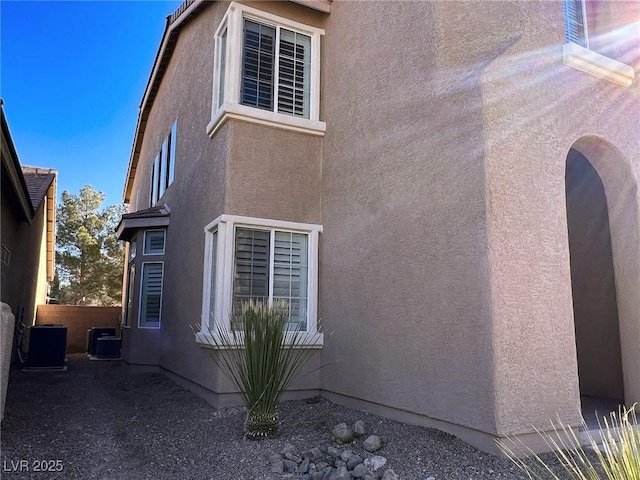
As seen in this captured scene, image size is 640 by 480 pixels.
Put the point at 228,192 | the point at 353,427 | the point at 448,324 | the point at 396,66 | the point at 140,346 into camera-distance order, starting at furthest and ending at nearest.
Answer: the point at 140,346 < the point at 228,192 < the point at 396,66 < the point at 353,427 < the point at 448,324

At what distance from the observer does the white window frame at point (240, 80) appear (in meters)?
8.52

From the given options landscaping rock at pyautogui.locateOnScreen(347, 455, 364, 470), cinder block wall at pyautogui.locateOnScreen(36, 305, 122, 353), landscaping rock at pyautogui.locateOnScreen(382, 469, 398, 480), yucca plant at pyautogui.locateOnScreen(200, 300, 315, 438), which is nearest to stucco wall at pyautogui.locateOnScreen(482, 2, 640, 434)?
landscaping rock at pyautogui.locateOnScreen(382, 469, 398, 480)

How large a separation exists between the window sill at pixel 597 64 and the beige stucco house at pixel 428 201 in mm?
26

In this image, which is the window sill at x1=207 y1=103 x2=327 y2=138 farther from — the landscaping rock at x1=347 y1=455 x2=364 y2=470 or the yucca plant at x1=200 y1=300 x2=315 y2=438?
the landscaping rock at x1=347 y1=455 x2=364 y2=470

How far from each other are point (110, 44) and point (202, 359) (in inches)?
379

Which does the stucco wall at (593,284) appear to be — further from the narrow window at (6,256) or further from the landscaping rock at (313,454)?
the narrow window at (6,256)

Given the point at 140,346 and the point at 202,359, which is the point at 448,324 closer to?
the point at 202,359

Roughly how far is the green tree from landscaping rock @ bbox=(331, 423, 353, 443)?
24347 millimetres

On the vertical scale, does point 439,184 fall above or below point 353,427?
above

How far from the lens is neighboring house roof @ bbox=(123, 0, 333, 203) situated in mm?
10738

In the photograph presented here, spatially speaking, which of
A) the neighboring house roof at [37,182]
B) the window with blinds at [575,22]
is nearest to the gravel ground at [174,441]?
the window with blinds at [575,22]

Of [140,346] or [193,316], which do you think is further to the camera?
[140,346]

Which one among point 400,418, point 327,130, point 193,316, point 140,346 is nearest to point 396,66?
point 327,130

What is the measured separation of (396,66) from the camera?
7.32m
